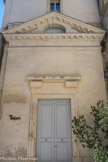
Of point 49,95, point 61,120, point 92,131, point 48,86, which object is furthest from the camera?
point 48,86

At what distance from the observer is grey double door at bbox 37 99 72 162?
554 cm

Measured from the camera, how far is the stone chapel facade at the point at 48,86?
18.3 ft

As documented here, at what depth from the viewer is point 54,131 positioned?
229 inches

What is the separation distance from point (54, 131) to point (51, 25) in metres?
5.57

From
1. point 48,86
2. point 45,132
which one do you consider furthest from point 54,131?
point 48,86

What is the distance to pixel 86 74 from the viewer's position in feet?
21.4

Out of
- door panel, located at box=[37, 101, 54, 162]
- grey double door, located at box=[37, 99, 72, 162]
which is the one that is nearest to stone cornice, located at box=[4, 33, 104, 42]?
grey double door, located at box=[37, 99, 72, 162]

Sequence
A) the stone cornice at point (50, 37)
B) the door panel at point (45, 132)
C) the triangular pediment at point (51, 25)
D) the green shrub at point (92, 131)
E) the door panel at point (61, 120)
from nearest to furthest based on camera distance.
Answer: the green shrub at point (92, 131) < the door panel at point (45, 132) < the door panel at point (61, 120) < the stone cornice at point (50, 37) < the triangular pediment at point (51, 25)

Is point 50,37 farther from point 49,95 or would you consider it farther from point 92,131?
point 92,131

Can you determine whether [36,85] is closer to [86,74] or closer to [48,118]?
[48,118]

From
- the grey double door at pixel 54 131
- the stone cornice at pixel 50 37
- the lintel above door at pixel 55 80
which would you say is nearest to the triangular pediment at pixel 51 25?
the stone cornice at pixel 50 37

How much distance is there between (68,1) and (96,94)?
21.6 ft

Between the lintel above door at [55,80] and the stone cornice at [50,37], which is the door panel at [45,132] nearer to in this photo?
the lintel above door at [55,80]

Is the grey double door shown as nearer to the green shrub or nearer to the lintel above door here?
the green shrub
